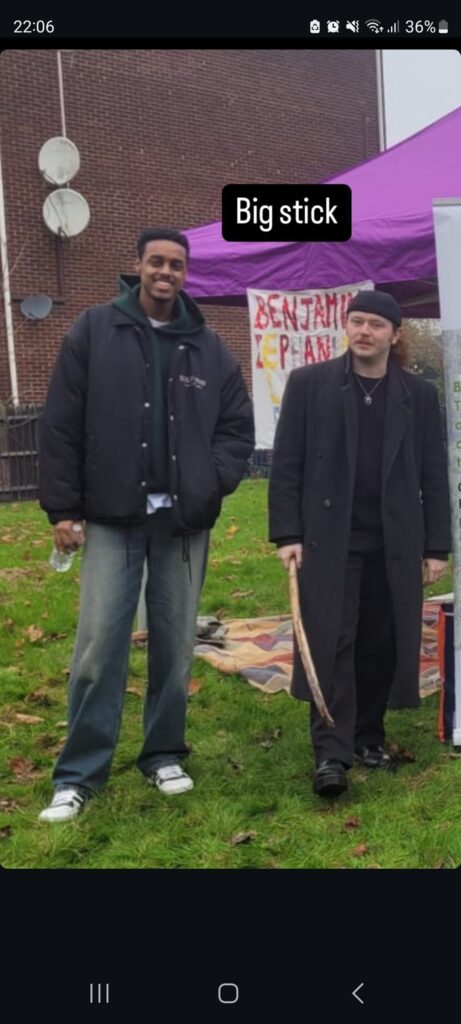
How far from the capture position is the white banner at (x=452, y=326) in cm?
255

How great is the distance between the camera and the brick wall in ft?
11.2

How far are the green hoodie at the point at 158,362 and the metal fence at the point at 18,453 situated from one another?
571 centimetres

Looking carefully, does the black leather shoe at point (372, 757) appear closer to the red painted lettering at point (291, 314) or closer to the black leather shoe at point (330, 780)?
the black leather shoe at point (330, 780)

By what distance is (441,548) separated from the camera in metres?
2.88

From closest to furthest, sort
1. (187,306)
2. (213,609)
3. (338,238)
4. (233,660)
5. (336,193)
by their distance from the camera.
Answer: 1. (336,193)
2. (338,238)
3. (187,306)
4. (233,660)
5. (213,609)

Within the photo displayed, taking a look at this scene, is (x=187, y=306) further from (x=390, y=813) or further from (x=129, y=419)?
(x=390, y=813)

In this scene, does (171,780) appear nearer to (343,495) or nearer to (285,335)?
(343,495)

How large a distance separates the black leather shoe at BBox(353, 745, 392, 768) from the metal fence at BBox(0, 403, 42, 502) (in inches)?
219

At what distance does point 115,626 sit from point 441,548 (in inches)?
41.2

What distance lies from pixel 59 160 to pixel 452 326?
3.91 metres

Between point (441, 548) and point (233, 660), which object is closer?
point (441, 548)

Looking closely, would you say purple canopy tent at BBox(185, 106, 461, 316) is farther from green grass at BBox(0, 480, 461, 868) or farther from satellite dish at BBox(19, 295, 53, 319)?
satellite dish at BBox(19, 295, 53, 319)

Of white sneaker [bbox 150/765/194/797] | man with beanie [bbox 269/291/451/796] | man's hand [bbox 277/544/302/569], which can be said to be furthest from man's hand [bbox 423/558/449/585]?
white sneaker [bbox 150/765/194/797]
